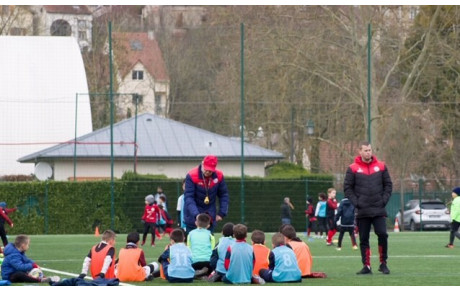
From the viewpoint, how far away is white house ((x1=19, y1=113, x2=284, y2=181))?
158ft

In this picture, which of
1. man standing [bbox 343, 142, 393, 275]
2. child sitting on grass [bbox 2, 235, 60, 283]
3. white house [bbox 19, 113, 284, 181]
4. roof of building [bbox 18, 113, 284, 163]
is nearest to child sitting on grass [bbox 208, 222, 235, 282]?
man standing [bbox 343, 142, 393, 275]

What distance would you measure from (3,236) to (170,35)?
52.9 metres

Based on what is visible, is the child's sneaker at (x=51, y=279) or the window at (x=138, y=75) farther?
the window at (x=138, y=75)

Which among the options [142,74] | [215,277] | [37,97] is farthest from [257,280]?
[142,74]

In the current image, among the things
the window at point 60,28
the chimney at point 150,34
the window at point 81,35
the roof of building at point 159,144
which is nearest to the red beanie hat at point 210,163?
the roof of building at point 159,144

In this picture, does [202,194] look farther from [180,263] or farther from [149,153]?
[149,153]

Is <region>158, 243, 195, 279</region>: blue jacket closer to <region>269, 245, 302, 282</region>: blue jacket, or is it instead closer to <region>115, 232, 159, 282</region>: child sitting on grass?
<region>115, 232, 159, 282</region>: child sitting on grass

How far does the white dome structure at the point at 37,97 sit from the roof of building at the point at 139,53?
478 inches

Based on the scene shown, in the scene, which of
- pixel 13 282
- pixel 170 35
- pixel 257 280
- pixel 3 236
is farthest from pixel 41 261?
pixel 170 35

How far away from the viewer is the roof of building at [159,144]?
48.9 meters

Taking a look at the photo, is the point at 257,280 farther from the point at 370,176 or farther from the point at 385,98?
the point at 385,98

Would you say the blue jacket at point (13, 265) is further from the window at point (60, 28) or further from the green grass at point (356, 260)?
the window at point (60, 28)

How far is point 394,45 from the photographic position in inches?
2003

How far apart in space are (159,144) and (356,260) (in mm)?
29912
